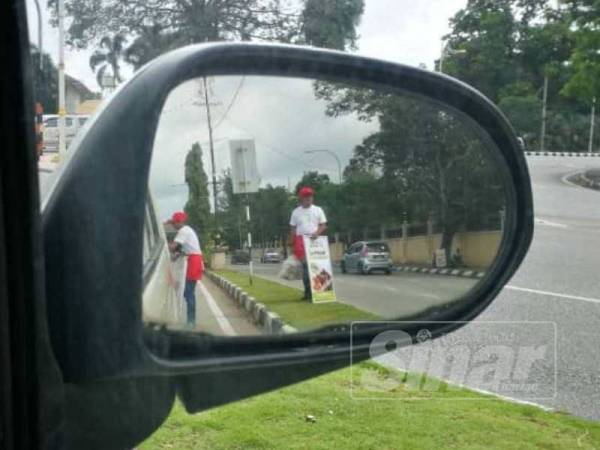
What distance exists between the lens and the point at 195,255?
6.33 ft

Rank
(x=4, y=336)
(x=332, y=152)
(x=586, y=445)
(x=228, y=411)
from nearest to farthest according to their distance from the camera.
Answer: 1. (x=4, y=336)
2. (x=332, y=152)
3. (x=228, y=411)
4. (x=586, y=445)

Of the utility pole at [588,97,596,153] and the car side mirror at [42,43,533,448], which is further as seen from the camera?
the utility pole at [588,97,596,153]

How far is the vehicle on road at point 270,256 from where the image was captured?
210 cm

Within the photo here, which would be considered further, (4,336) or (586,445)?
(586,445)

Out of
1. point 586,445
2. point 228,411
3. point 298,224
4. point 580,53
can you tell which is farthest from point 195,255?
point 580,53

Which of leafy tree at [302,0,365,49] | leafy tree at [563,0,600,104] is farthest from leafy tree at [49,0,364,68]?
leafy tree at [563,0,600,104]

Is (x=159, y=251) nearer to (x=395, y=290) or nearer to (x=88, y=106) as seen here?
(x=88, y=106)

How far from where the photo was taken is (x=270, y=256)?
2123 millimetres

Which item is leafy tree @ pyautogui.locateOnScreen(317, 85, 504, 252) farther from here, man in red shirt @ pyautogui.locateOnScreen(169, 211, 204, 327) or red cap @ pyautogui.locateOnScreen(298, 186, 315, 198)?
man in red shirt @ pyautogui.locateOnScreen(169, 211, 204, 327)

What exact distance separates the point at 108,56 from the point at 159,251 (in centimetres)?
78

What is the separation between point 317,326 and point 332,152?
1.53ft

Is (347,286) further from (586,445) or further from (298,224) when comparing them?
(586,445)

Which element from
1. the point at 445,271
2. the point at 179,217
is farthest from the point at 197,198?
the point at 445,271

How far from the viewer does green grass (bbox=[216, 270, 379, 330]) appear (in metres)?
2.05
